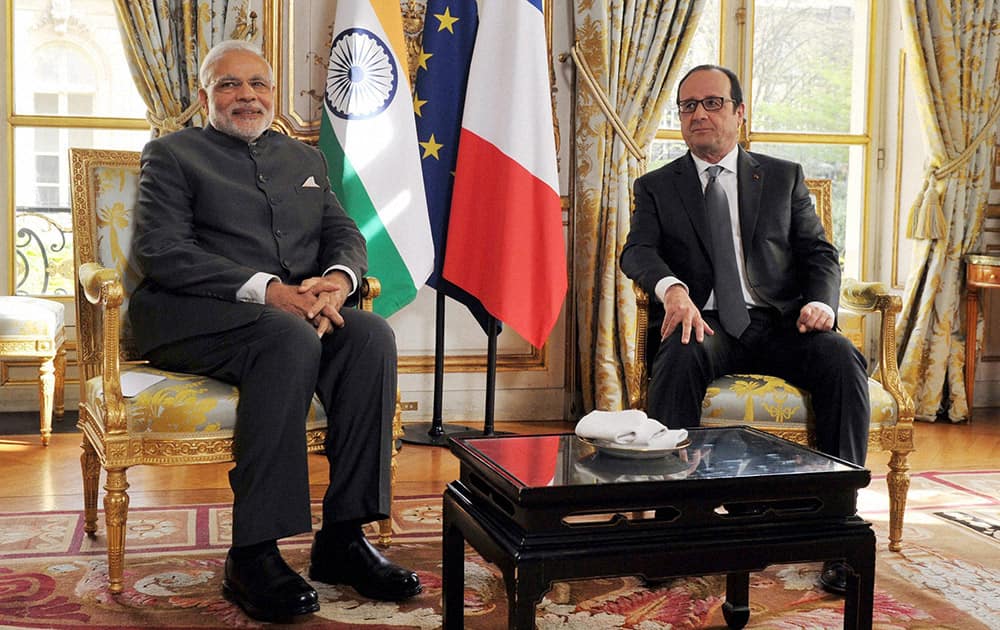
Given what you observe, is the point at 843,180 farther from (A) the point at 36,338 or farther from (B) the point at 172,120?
(A) the point at 36,338

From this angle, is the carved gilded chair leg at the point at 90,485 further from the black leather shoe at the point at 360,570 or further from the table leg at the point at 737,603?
the table leg at the point at 737,603

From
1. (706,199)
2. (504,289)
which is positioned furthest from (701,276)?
(504,289)

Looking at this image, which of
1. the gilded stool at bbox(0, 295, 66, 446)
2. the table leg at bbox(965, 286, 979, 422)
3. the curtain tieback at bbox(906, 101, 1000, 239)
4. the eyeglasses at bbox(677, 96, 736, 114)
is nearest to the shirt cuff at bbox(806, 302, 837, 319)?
the eyeglasses at bbox(677, 96, 736, 114)

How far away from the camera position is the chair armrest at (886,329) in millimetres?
2787

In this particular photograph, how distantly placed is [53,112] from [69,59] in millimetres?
233

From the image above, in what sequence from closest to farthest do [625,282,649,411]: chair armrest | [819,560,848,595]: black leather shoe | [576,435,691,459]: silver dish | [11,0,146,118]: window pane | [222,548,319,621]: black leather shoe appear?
1. [576,435,691,459]: silver dish
2. [222,548,319,621]: black leather shoe
3. [819,560,848,595]: black leather shoe
4. [625,282,649,411]: chair armrest
5. [11,0,146,118]: window pane

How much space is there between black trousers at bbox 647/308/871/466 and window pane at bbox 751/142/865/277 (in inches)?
98.7

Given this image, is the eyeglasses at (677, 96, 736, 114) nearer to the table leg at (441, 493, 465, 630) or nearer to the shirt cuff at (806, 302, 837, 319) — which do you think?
the shirt cuff at (806, 302, 837, 319)

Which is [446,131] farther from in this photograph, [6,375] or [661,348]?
[6,375]

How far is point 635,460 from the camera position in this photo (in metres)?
1.88

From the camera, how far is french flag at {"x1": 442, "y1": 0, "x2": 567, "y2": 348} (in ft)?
12.9

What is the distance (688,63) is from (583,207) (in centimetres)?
102

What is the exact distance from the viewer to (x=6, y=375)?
4.41 metres

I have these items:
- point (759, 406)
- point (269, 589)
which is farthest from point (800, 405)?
point (269, 589)
